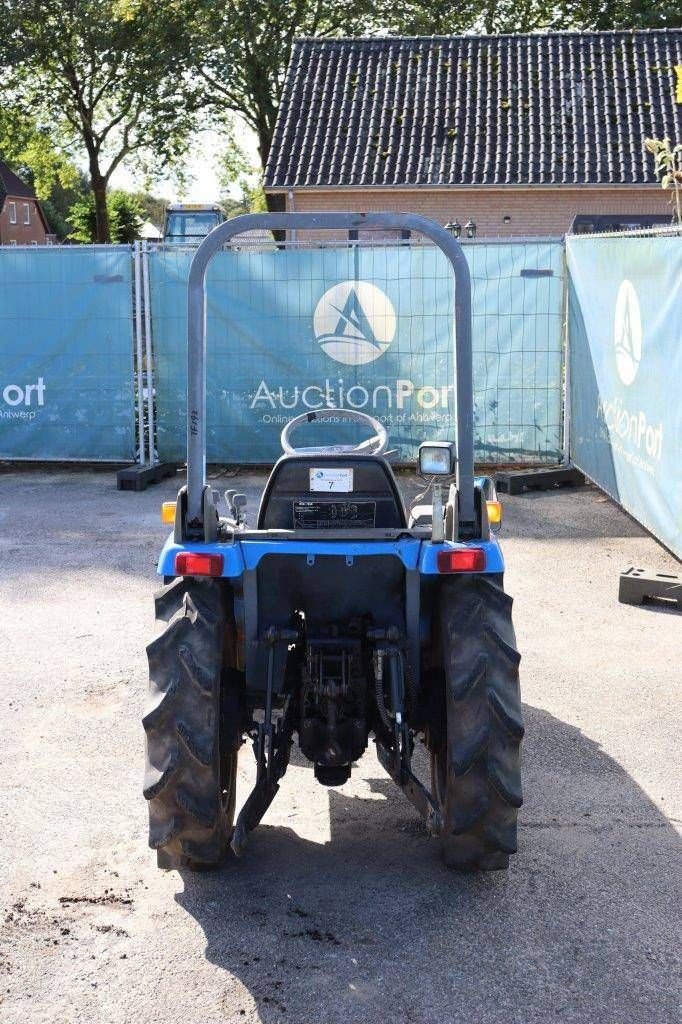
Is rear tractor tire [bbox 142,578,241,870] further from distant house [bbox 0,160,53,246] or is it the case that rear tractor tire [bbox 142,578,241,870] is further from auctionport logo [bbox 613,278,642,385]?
distant house [bbox 0,160,53,246]

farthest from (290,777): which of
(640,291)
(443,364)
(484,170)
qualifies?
(484,170)

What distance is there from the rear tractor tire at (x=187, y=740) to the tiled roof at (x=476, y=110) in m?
23.1

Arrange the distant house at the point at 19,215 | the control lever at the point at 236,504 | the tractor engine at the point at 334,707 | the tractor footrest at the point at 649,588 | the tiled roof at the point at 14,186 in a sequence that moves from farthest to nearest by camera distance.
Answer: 1. the tiled roof at the point at 14,186
2. the distant house at the point at 19,215
3. the tractor footrest at the point at 649,588
4. the control lever at the point at 236,504
5. the tractor engine at the point at 334,707

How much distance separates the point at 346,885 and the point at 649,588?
14.1 ft

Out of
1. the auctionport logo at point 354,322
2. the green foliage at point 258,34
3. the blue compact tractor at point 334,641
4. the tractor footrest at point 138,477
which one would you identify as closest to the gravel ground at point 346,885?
the blue compact tractor at point 334,641

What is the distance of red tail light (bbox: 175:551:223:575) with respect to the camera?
4.12m

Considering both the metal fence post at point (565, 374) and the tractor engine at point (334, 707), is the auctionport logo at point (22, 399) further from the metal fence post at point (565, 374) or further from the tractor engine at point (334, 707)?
the tractor engine at point (334, 707)

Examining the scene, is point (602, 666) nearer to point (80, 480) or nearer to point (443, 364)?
point (443, 364)

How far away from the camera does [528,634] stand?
734 cm

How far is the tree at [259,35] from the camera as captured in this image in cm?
3678

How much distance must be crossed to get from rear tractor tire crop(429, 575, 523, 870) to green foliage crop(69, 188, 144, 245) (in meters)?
49.1

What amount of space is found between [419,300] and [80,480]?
4.15 metres

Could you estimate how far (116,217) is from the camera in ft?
190

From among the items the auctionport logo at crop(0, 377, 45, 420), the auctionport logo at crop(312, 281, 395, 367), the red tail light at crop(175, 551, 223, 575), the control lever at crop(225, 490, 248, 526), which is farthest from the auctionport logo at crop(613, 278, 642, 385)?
the auctionport logo at crop(0, 377, 45, 420)
